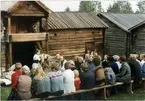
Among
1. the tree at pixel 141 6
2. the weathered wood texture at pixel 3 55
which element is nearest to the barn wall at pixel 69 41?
the weathered wood texture at pixel 3 55

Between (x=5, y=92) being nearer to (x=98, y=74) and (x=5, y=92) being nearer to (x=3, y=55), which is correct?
(x=98, y=74)

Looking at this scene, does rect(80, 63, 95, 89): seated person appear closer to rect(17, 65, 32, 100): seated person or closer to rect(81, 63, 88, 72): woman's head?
rect(81, 63, 88, 72): woman's head

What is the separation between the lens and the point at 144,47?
79.2 feet

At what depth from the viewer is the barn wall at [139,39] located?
24016mm

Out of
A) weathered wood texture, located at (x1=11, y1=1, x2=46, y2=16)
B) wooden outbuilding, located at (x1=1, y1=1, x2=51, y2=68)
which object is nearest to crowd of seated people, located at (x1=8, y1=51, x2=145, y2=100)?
wooden outbuilding, located at (x1=1, y1=1, x2=51, y2=68)

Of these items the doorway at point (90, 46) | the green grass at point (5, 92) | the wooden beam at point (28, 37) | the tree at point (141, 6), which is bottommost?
the green grass at point (5, 92)

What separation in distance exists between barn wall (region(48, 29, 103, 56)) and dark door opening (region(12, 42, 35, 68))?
137cm

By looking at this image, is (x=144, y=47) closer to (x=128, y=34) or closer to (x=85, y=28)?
(x=128, y=34)

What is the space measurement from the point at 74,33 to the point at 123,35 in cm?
448

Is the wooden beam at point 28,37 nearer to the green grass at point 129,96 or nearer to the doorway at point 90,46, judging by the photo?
the doorway at point 90,46

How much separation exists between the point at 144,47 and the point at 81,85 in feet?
46.5

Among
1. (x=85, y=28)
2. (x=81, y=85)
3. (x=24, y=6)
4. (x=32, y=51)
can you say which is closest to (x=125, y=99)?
(x=81, y=85)

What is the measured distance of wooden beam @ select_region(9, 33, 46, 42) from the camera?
780 inches

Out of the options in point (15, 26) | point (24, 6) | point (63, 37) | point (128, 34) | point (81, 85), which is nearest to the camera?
point (81, 85)
